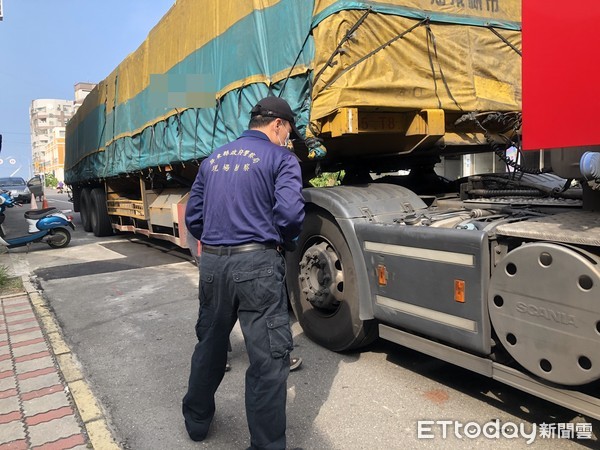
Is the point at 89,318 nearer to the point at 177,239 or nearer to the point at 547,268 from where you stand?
the point at 177,239

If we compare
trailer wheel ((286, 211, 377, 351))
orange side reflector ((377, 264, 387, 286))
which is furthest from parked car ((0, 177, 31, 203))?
orange side reflector ((377, 264, 387, 286))

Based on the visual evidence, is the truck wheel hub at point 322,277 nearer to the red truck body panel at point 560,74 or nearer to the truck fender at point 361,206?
the truck fender at point 361,206

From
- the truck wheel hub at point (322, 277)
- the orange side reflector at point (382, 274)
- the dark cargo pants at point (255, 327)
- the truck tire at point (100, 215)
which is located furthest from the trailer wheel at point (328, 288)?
the truck tire at point (100, 215)

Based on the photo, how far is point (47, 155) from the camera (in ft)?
328

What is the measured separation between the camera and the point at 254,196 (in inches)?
103

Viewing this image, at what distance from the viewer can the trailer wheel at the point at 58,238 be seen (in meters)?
10.6

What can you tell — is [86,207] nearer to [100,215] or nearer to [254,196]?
[100,215]

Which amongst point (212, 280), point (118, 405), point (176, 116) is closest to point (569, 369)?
point (212, 280)

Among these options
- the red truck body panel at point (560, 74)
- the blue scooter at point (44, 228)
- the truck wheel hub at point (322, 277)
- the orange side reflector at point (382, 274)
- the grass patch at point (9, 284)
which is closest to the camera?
the red truck body panel at point (560, 74)

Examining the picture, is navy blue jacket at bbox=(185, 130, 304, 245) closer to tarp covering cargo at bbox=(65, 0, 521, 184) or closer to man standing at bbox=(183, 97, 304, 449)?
man standing at bbox=(183, 97, 304, 449)

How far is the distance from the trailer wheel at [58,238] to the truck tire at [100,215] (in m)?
1.83

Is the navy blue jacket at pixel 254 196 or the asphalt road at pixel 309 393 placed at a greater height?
the navy blue jacket at pixel 254 196
